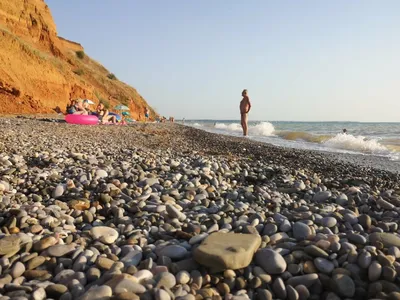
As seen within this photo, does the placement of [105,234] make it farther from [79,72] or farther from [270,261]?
[79,72]

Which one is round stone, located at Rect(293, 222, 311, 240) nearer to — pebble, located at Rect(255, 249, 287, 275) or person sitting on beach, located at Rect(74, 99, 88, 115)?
pebble, located at Rect(255, 249, 287, 275)

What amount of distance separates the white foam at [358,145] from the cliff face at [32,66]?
1657 centimetres

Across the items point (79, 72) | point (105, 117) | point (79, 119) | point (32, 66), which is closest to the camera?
point (79, 119)

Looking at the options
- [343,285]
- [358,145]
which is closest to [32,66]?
[358,145]

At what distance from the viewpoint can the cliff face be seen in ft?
58.6

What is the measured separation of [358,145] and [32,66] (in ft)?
63.5

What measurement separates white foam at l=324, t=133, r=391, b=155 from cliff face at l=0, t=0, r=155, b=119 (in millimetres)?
16570

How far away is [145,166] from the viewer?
15.4 feet

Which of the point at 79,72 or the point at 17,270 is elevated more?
the point at 79,72

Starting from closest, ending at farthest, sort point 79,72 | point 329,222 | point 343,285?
point 343,285
point 329,222
point 79,72

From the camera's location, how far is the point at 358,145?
42.8ft

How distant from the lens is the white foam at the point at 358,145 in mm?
11955

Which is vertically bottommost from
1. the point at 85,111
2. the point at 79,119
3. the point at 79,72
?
the point at 79,119

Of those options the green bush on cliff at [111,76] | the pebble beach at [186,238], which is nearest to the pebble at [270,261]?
the pebble beach at [186,238]
